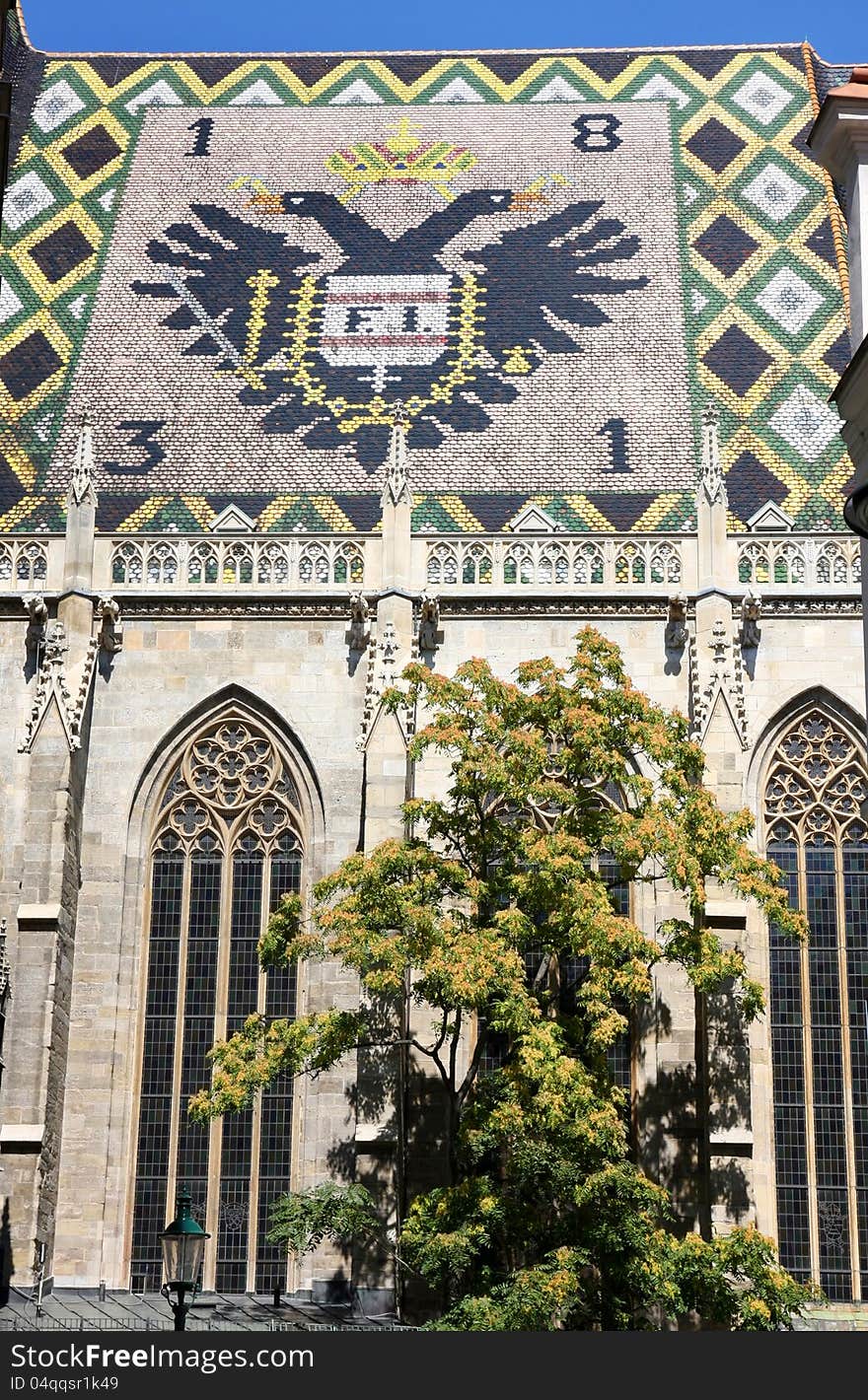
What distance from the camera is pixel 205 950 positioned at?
85.1 ft

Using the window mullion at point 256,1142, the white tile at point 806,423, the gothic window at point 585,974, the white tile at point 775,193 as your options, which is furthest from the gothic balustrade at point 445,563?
the white tile at point 775,193

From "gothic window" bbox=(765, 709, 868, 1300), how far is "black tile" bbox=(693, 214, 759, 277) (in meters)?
8.62

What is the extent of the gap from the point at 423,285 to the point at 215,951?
36.1ft

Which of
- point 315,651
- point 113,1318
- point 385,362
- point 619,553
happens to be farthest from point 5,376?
point 113,1318

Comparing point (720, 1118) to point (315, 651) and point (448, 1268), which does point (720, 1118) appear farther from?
point (315, 651)

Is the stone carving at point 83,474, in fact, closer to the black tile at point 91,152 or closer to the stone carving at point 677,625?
the stone carving at point 677,625

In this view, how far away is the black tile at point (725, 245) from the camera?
32469 mm

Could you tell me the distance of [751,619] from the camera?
26.6 metres

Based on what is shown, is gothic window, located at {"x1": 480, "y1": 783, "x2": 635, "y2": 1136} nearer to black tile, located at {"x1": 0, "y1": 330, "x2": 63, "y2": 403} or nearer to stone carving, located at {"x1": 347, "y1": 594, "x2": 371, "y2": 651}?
stone carving, located at {"x1": 347, "y1": 594, "x2": 371, "y2": 651}

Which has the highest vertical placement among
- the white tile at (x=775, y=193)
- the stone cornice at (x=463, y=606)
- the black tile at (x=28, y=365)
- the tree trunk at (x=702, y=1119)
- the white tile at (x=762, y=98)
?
the white tile at (x=762, y=98)

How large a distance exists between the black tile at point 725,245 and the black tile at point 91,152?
30.1ft

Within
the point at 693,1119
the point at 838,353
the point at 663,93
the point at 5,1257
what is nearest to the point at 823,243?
the point at 838,353

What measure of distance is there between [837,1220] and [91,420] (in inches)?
555

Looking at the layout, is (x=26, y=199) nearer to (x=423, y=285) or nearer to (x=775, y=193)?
(x=423, y=285)
